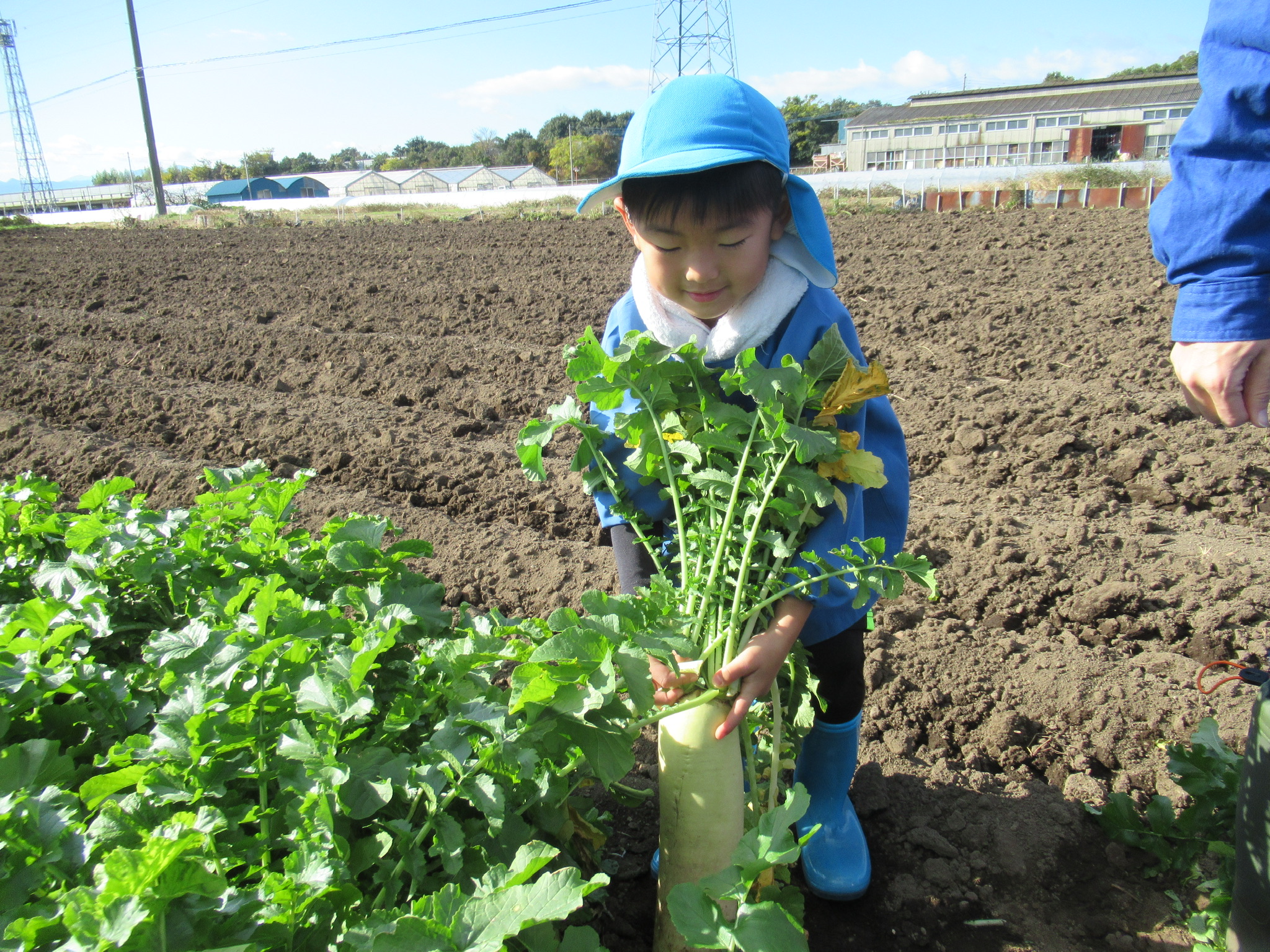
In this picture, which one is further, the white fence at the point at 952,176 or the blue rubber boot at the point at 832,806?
the white fence at the point at 952,176

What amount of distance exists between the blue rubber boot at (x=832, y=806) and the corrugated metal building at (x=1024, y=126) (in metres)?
41.5

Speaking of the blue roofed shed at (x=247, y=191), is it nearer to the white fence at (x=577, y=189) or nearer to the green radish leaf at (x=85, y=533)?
the white fence at (x=577, y=189)

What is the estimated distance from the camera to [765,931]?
3.70ft

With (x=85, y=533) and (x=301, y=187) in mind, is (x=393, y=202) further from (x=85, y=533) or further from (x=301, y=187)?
(x=85, y=533)

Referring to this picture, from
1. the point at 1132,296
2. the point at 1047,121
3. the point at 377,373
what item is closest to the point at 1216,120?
→ the point at 377,373

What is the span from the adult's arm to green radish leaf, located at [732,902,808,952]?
1066 millimetres

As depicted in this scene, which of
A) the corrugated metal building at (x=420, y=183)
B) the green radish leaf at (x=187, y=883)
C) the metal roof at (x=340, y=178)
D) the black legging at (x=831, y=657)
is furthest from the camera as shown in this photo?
the metal roof at (x=340, y=178)

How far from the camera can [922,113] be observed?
146 feet

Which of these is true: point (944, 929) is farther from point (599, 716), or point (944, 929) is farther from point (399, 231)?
point (399, 231)

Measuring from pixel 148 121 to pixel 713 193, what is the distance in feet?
135

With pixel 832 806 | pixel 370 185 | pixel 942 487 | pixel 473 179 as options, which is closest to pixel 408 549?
pixel 832 806

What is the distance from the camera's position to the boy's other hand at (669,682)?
150cm

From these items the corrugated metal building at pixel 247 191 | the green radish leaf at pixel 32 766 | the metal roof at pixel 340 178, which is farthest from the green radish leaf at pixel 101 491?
the corrugated metal building at pixel 247 191

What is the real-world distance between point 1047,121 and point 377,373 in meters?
44.2
